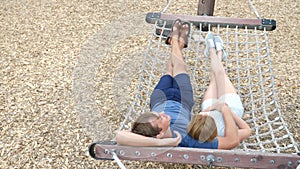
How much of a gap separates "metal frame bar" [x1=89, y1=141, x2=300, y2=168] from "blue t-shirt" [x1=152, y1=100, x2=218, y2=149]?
0.48ft

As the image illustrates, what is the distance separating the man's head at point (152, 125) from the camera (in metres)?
1.40

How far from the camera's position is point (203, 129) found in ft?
4.86

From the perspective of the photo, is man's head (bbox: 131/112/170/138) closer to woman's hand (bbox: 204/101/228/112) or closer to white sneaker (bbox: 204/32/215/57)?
woman's hand (bbox: 204/101/228/112)

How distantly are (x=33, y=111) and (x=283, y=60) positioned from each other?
1.58 metres

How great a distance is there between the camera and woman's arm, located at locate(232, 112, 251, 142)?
1.57 m

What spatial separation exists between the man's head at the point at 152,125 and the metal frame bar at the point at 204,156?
0.26ft

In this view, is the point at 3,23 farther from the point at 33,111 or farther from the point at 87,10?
the point at 33,111

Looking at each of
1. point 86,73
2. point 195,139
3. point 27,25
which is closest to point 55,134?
point 86,73

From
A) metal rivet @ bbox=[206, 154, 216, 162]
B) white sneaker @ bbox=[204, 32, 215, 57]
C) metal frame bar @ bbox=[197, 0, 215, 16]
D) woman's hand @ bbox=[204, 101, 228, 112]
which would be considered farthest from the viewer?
metal frame bar @ bbox=[197, 0, 215, 16]

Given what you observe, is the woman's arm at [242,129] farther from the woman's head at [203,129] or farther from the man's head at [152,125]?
the man's head at [152,125]

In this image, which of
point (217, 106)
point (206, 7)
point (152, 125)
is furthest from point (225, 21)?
point (152, 125)

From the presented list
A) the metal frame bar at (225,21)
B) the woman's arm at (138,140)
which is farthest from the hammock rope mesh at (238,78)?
the woman's arm at (138,140)

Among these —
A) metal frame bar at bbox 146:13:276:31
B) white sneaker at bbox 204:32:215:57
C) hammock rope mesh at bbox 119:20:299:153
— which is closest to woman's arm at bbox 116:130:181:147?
hammock rope mesh at bbox 119:20:299:153

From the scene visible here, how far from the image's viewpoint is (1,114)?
82.3 inches
